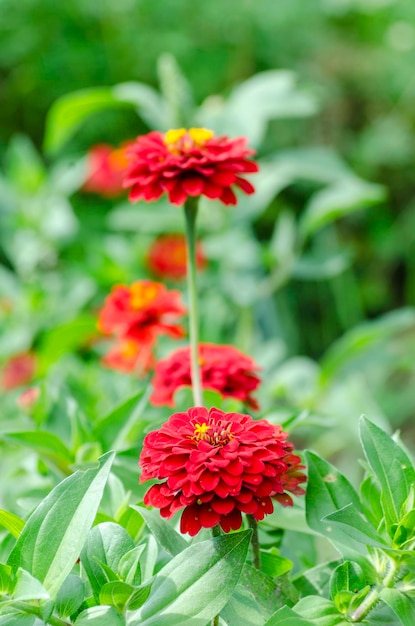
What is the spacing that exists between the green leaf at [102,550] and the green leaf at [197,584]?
3cm

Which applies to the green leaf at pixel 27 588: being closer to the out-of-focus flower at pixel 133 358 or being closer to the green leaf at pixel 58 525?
the green leaf at pixel 58 525

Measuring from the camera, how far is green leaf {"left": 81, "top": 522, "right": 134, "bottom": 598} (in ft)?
1.59

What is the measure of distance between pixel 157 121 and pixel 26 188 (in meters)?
0.38

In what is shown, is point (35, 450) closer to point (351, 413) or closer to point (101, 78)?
point (351, 413)

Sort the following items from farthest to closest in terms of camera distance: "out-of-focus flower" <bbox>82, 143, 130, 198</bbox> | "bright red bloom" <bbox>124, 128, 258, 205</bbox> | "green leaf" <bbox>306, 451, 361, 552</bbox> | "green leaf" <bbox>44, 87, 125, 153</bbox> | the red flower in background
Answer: "out-of-focus flower" <bbox>82, 143, 130, 198</bbox> → the red flower in background → "green leaf" <bbox>44, 87, 125, 153</bbox> → "bright red bloom" <bbox>124, 128, 258, 205</bbox> → "green leaf" <bbox>306, 451, 361, 552</bbox>

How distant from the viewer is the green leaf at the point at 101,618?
1.50 ft

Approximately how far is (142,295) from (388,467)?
1.69 feet

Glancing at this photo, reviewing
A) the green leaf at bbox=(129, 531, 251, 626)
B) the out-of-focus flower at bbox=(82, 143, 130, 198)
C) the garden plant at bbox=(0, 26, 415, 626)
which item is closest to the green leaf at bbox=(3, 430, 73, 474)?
the garden plant at bbox=(0, 26, 415, 626)

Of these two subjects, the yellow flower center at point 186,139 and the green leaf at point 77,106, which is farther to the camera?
the green leaf at point 77,106

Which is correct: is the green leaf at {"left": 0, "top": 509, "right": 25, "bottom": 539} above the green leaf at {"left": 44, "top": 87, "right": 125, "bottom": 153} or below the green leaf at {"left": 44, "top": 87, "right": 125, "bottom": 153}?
below

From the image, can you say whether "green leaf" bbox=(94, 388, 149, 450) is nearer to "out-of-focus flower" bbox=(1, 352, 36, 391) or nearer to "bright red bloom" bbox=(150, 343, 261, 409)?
"bright red bloom" bbox=(150, 343, 261, 409)

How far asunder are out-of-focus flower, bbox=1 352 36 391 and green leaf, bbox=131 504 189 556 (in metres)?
0.81

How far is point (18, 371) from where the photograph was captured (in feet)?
4.26

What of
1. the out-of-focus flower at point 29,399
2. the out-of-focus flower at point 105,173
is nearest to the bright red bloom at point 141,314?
the out-of-focus flower at point 29,399
